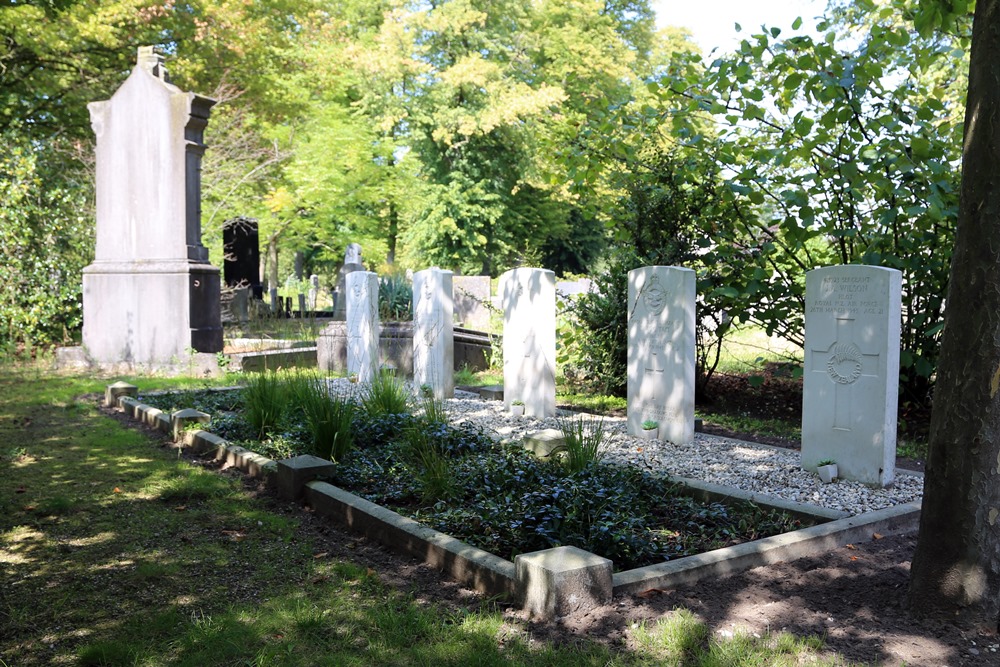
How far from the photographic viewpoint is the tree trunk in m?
3.20

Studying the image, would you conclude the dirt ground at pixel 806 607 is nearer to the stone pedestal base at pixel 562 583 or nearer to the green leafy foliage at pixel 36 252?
the stone pedestal base at pixel 562 583

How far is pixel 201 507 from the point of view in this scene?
5379mm

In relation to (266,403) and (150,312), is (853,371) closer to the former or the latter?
(266,403)

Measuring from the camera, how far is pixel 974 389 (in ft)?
10.6

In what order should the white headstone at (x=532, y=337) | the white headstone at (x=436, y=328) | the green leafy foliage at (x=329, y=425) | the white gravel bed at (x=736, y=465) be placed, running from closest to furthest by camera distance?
the white gravel bed at (x=736, y=465)
the green leafy foliage at (x=329, y=425)
the white headstone at (x=532, y=337)
the white headstone at (x=436, y=328)

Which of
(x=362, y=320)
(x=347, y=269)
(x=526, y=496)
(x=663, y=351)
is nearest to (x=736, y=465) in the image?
(x=663, y=351)

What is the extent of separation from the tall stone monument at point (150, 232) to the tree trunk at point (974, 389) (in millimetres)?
10132

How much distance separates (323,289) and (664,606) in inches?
1493

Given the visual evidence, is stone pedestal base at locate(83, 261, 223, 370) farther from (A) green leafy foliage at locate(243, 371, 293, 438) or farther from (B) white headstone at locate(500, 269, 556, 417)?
(B) white headstone at locate(500, 269, 556, 417)

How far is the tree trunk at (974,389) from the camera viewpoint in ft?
10.5

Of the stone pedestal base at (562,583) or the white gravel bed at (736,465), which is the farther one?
the white gravel bed at (736,465)

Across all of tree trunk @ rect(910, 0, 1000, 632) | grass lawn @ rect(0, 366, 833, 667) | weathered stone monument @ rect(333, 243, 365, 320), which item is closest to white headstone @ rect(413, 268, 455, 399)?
grass lawn @ rect(0, 366, 833, 667)

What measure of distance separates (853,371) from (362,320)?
701cm

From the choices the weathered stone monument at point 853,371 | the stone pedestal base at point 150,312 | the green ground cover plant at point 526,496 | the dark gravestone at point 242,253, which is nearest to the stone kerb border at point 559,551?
the green ground cover plant at point 526,496
